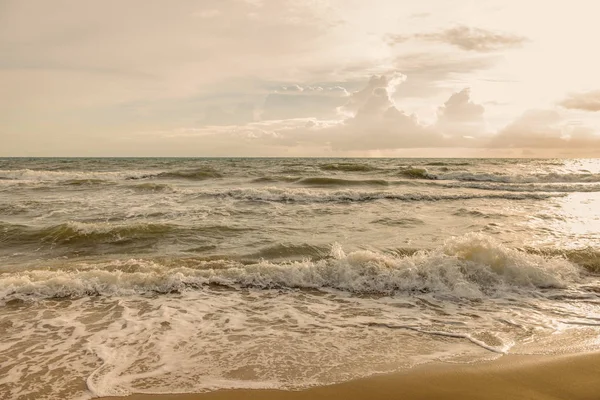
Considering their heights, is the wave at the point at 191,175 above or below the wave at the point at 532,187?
above

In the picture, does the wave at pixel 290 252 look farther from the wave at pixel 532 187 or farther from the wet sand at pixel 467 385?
the wave at pixel 532 187

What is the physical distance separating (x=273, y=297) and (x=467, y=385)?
3577 mm

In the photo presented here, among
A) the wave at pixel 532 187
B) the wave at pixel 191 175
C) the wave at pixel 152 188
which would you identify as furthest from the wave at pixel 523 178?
the wave at pixel 152 188

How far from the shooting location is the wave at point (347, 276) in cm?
680

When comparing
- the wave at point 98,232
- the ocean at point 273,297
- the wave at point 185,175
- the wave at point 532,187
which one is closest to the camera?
the ocean at point 273,297

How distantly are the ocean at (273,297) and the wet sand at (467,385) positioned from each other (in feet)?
0.55

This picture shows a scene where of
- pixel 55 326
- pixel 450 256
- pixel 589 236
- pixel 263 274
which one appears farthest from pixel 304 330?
pixel 589 236

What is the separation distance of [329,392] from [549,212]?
15.1 metres

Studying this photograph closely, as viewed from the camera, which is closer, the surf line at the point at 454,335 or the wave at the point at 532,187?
the surf line at the point at 454,335

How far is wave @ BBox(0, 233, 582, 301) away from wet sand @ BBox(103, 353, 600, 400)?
8.85 feet

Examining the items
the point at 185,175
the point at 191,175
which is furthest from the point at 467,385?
the point at 185,175

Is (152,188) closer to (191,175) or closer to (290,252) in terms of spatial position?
(191,175)

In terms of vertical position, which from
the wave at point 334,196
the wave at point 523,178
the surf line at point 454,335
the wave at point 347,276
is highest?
the wave at point 523,178

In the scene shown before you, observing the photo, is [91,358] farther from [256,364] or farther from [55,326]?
[256,364]
